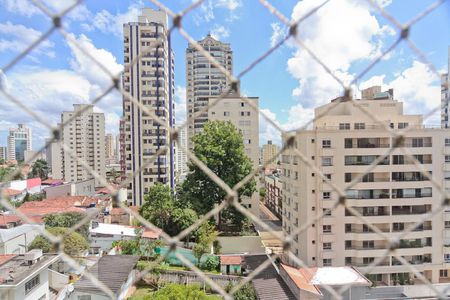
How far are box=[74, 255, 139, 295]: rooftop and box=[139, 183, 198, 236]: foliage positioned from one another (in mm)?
1263

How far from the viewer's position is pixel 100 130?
19.7m

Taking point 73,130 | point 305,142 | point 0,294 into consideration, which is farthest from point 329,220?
point 73,130

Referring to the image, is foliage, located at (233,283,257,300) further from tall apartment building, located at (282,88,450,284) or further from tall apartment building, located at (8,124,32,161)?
tall apartment building, located at (8,124,32,161)

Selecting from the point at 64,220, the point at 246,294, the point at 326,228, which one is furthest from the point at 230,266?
Answer: the point at 64,220

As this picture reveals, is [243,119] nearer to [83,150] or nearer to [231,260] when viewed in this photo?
[231,260]

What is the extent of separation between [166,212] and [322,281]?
3486 millimetres

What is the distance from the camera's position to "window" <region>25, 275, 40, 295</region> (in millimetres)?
3998

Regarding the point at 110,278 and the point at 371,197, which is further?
the point at 371,197

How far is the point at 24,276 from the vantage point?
3951 millimetres

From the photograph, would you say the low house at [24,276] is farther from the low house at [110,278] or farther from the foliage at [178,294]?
the foliage at [178,294]

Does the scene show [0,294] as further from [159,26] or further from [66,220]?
[159,26]

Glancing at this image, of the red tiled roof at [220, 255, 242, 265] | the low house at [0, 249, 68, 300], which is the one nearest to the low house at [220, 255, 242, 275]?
the red tiled roof at [220, 255, 242, 265]

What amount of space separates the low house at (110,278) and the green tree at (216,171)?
2.00 metres

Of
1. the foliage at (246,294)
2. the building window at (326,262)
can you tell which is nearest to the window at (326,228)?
the building window at (326,262)
